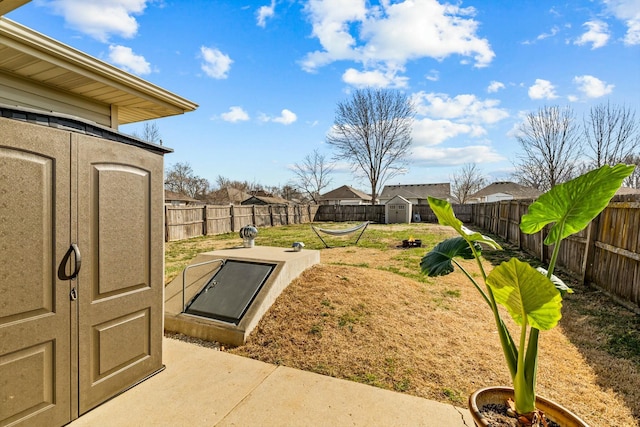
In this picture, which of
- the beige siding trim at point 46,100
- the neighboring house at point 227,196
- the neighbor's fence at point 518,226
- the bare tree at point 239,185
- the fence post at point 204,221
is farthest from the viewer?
the bare tree at point 239,185

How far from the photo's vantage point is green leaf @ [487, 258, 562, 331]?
4.44ft

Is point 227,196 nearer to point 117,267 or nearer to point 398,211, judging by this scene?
point 398,211

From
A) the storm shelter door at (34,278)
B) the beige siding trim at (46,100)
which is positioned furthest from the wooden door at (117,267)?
the beige siding trim at (46,100)

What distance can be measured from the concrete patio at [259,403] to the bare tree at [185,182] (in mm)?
36258

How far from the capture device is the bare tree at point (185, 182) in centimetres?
3691

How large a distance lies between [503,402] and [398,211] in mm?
20566

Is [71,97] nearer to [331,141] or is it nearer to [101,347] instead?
[101,347]

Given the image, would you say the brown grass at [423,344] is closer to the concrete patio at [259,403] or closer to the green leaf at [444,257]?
the concrete patio at [259,403]

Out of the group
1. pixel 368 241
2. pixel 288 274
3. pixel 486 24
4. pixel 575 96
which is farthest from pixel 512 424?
pixel 575 96

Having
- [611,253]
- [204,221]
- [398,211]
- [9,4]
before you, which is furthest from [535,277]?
[398,211]

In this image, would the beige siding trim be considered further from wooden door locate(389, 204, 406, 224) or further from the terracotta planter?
wooden door locate(389, 204, 406, 224)

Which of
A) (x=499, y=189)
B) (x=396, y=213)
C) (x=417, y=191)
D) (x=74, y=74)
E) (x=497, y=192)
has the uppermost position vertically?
(x=499, y=189)

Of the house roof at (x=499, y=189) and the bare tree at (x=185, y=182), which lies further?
the house roof at (x=499, y=189)

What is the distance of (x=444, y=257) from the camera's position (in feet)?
7.02
